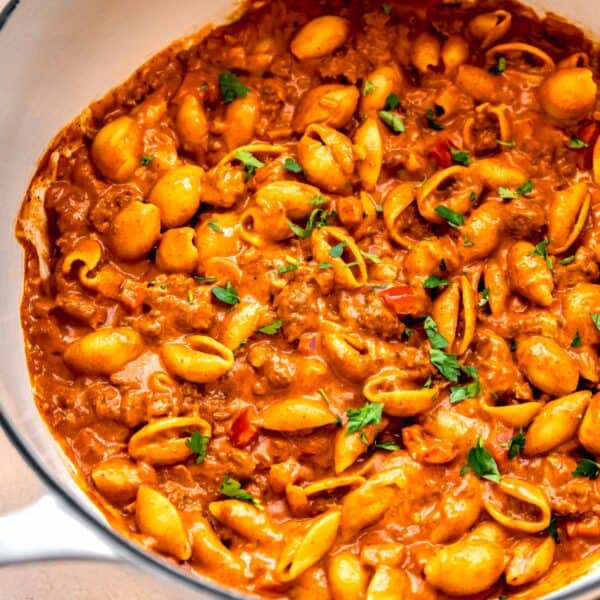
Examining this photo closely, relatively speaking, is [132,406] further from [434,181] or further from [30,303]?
[434,181]

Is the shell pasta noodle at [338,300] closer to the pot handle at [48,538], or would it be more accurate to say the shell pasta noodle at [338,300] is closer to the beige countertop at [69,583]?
the beige countertop at [69,583]

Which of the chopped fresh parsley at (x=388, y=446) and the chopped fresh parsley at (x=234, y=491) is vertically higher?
the chopped fresh parsley at (x=234, y=491)

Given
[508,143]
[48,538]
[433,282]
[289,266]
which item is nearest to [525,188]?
[508,143]

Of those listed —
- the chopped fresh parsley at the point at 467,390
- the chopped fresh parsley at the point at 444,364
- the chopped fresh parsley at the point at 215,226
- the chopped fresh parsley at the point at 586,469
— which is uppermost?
the chopped fresh parsley at the point at 215,226

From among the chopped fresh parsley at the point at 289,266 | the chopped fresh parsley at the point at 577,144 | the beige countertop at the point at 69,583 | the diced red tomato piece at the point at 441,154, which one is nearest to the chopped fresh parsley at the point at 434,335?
the chopped fresh parsley at the point at 289,266

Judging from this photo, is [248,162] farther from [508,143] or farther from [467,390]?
[467,390]

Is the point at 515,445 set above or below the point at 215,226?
below

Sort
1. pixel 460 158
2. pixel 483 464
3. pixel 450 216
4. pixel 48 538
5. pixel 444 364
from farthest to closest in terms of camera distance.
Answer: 1. pixel 460 158
2. pixel 450 216
3. pixel 444 364
4. pixel 483 464
5. pixel 48 538
